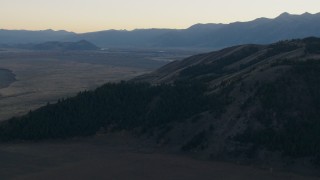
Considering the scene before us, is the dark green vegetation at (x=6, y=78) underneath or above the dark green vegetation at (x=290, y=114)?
underneath

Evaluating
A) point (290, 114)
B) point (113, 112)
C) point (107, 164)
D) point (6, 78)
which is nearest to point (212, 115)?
point (290, 114)

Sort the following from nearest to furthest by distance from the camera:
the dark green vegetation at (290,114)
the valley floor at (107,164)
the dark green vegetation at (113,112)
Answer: the valley floor at (107,164) < the dark green vegetation at (290,114) < the dark green vegetation at (113,112)

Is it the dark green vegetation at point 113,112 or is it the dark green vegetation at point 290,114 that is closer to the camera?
the dark green vegetation at point 290,114

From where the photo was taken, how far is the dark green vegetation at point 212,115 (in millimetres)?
44625

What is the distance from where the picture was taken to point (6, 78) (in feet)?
390

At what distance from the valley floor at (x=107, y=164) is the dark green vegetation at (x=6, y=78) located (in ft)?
195

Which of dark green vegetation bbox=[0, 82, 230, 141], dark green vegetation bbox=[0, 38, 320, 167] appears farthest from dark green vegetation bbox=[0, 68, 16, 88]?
dark green vegetation bbox=[0, 38, 320, 167]

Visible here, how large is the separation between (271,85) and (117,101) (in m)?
17.2

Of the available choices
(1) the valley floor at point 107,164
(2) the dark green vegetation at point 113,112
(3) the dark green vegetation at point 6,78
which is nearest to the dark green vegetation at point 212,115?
(2) the dark green vegetation at point 113,112

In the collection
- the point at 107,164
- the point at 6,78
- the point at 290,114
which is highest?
the point at 290,114

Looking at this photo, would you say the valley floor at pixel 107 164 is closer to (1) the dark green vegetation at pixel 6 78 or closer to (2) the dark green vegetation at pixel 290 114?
(2) the dark green vegetation at pixel 290 114

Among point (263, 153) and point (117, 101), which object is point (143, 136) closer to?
point (117, 101)

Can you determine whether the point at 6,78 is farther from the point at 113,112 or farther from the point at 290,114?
the point at 290,114

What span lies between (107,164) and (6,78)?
83298 millimetres
